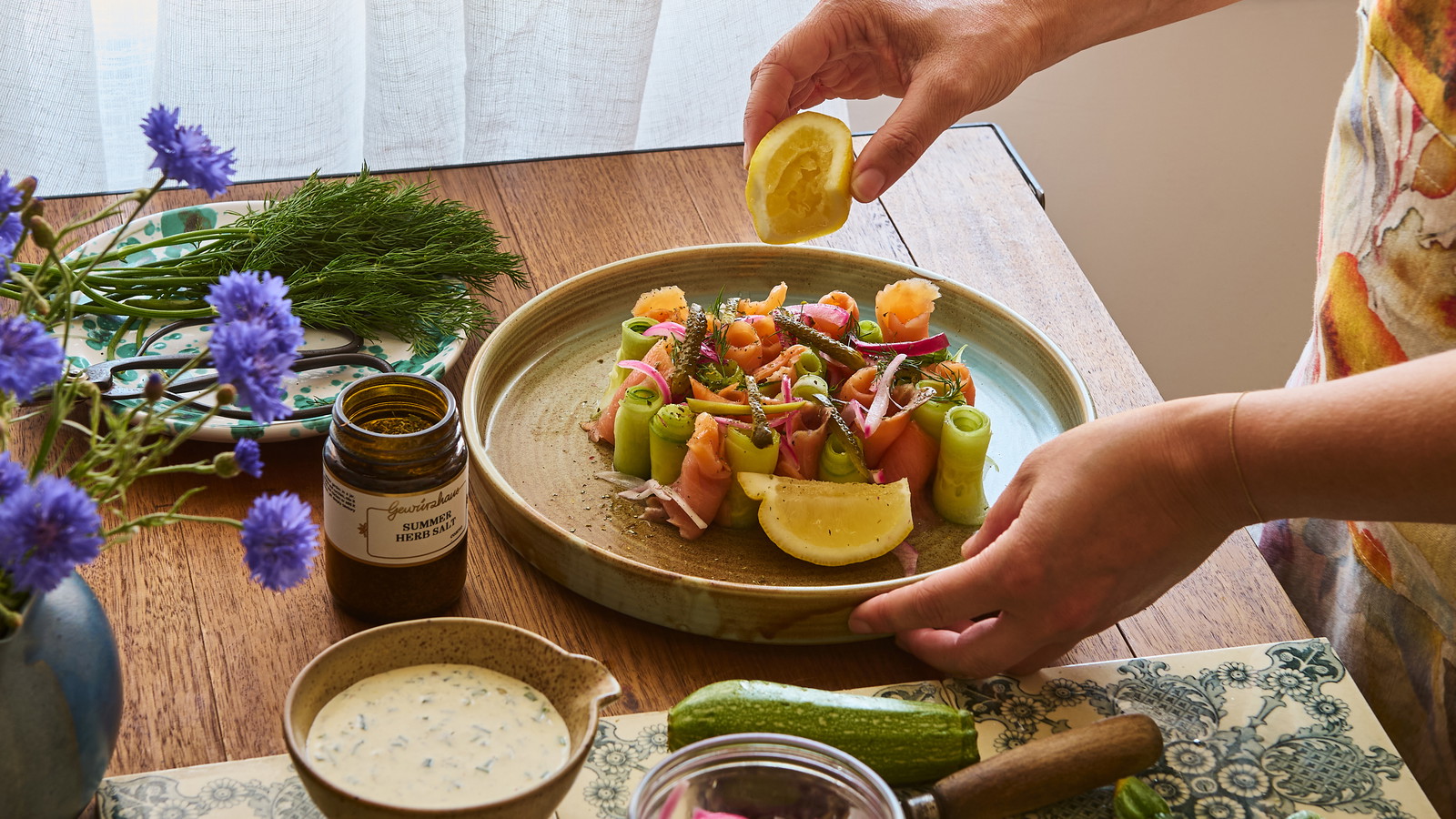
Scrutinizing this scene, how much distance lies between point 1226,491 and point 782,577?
451 mm

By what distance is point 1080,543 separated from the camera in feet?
3.51

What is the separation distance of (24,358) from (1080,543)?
31.9 inches

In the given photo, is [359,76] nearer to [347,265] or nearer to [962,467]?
[347,265]

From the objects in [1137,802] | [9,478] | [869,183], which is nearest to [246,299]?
[9,478]

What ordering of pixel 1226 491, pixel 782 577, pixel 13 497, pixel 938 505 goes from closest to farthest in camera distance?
pixel 13 497
pixel 1226 491
pixel 782 577
pixel 938 505

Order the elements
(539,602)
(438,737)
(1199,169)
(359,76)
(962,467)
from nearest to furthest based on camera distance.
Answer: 1. (438,737)
2. (539,602)
3. (962,467)
4. (359,76)
5. (1199,169)

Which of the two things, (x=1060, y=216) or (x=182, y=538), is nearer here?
→ (x=182, y=538)

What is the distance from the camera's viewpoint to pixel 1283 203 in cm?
360

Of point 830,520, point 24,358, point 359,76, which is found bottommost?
point 359,76

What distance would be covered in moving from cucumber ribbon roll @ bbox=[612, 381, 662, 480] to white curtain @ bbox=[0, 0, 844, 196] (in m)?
1.27

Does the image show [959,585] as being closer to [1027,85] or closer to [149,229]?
[149,229]

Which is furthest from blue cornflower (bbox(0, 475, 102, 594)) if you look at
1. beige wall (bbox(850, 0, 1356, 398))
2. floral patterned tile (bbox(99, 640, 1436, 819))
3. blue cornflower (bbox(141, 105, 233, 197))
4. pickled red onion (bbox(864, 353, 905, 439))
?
beige wall (bbox(850, 0, 1356, 398))

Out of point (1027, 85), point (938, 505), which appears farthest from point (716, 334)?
point (1027, 85)

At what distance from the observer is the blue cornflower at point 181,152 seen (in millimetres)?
773
